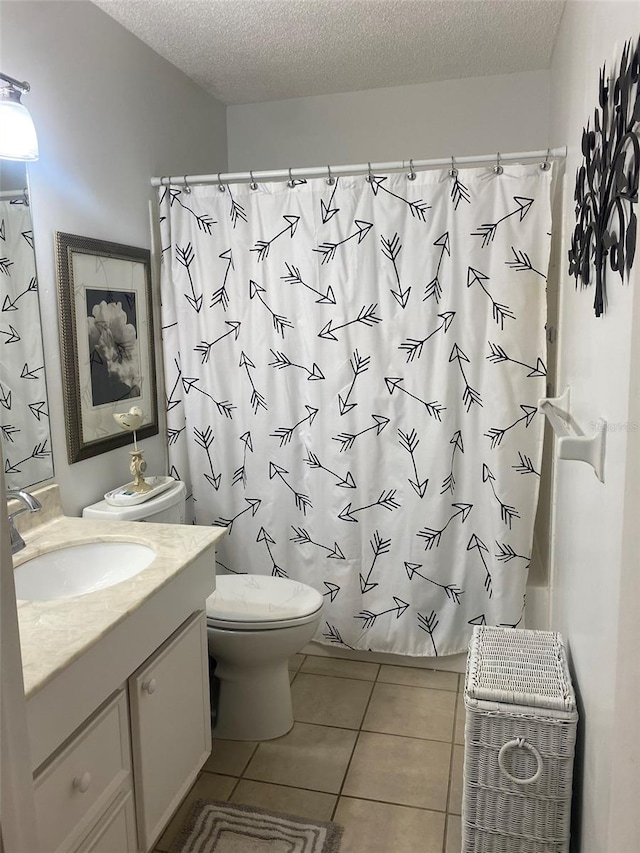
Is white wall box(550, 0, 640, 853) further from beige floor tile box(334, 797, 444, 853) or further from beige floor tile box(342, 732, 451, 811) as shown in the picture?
beige floor tile box(342, 732, 451, 811)

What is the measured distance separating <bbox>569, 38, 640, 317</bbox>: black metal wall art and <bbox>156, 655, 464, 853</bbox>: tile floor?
59.2 inches

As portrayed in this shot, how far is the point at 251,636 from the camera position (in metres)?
2.08

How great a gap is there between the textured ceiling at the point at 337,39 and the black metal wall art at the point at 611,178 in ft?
3.67

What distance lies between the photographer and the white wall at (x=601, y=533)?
38.6 inches

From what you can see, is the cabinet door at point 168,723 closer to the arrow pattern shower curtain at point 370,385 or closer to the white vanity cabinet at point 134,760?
the white vanity cabinet at point 134,760

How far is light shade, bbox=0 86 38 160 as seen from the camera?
1655 mm

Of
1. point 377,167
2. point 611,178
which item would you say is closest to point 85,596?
point 611,178

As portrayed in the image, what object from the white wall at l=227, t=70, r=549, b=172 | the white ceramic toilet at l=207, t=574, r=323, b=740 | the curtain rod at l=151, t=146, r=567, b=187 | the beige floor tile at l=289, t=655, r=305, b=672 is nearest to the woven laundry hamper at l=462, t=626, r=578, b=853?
the white ceramic toilet at l=207, t=574, r=323, b=740

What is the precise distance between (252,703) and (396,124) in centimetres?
249

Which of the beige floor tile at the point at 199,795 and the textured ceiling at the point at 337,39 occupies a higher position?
the textured ceiling at the point at 337,39

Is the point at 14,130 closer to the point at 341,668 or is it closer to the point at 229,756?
the point at 229,756

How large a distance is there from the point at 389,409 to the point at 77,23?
5.36 ft

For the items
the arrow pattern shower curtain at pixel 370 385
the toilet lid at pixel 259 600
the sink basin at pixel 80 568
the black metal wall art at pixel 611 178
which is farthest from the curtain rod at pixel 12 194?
the black metal wall art at pixel 611 178

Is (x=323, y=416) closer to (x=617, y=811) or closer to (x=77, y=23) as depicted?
(x=77, y=23)
